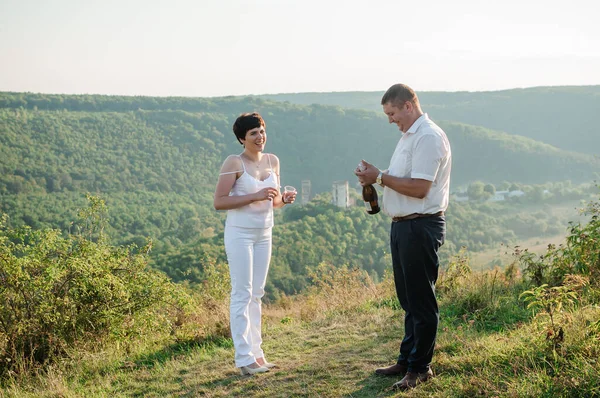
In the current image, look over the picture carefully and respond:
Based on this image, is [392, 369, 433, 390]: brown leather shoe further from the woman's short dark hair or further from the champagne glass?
the woman's short dark hair

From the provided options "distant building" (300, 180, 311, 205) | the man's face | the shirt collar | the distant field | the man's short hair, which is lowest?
the distant field

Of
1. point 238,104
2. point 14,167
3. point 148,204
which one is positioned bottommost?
point 148,204

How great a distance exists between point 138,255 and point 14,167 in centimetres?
4066

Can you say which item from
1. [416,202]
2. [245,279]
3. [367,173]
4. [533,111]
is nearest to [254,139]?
[245,279]

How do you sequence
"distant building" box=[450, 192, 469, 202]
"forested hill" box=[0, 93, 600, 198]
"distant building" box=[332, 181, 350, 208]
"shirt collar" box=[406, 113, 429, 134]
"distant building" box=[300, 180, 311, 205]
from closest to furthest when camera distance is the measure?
"shirt collar" box=[406, 113, 429, 134]
"distant building" box=[332, 181, 350, 208]
"forested hill" box=[0, 93, 600, 198]
"distant building" box=[300, 180, 311, 205]
"distant building" box=[450, 192, 469, 202]

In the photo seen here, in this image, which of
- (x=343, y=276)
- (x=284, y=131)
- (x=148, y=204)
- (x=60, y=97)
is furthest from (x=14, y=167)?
(x=343, y=276)

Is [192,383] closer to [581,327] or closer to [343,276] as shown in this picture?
[581,327]

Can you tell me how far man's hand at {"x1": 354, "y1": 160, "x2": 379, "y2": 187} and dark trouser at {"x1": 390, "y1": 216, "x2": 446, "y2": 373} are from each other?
311 millimetres

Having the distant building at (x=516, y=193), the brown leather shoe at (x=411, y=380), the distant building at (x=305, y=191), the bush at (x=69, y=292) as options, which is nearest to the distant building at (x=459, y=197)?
the distant building at (x=516, y=193)

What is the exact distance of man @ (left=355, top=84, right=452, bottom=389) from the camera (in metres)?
3.43

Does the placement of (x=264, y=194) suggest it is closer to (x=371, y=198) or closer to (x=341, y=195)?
(x=371, y=198)

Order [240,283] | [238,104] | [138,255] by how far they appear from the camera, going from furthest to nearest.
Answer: [238,104] → [138,255] → [240,283]

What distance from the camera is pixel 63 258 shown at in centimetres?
586

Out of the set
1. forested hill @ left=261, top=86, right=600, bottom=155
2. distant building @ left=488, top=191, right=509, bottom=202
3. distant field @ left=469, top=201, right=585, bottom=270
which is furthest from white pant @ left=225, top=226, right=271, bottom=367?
forested hill @ left=261, top=86, right=600, bottom=155
